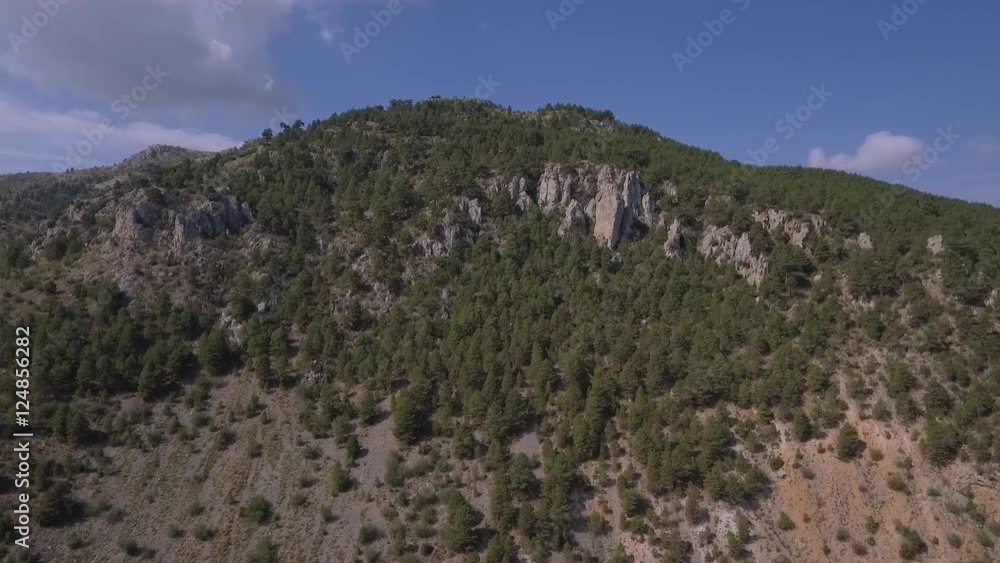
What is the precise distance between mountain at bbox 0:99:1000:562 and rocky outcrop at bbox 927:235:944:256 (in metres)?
Result: 0.80

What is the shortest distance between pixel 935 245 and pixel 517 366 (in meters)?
59.2

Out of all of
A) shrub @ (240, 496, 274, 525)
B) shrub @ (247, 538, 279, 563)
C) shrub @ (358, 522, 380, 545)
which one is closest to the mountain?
shrub @ (358, 522, 380, 545)

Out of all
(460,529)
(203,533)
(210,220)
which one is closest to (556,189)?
(210,220)

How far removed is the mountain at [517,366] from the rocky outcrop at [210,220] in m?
0.57

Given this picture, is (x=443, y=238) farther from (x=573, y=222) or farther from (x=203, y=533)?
(x=203, y=533)

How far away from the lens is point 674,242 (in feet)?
304

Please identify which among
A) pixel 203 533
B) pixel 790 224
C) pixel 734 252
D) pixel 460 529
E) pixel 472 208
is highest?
pixel 472 208

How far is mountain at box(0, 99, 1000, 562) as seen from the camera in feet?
192

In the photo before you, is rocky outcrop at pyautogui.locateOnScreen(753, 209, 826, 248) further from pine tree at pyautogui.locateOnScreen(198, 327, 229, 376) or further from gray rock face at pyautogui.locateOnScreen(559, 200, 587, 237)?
pine tree at pyautogui.locateOnScreen(198, 327, 229, 376)

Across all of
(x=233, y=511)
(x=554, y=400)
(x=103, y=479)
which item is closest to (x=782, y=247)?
(x=554, y=400)

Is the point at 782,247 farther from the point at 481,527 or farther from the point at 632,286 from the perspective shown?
the point at 481,527

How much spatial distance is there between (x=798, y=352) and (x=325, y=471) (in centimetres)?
6074

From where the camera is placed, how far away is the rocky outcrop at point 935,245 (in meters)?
73.2

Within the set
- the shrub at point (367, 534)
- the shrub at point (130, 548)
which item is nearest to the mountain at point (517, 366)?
the shrub at point (367, 534)
